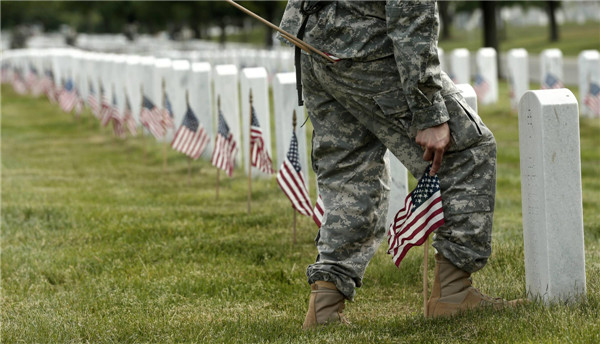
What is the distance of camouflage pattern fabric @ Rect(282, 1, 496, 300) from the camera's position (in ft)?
12.9

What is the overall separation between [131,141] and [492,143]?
10.7 meters

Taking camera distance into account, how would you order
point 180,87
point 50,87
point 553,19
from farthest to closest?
1. point 553,19
2. point 50,87
3. point 180,87

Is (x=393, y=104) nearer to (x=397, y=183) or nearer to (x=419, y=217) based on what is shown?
(x=419, y=217)

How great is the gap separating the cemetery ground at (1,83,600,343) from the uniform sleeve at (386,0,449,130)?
100cm

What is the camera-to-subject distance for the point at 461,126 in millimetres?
4062

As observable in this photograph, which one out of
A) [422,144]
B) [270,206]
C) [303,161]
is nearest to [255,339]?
[422,144]

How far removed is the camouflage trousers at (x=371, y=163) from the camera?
4.09m

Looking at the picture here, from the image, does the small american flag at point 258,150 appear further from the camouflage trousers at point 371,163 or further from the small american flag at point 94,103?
the small american flag at point 94,103

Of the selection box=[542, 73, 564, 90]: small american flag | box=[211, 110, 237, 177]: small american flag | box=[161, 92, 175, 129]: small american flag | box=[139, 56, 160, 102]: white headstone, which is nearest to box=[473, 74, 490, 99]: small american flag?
box=[542, 73, 564, 90]: small american flag

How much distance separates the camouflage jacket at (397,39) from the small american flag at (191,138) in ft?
17.7

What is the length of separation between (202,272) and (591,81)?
9.37m

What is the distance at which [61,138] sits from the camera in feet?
51.4

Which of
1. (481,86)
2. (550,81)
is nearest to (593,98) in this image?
(550,81)

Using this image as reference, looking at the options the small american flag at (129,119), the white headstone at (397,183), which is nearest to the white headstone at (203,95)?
the small american flag at (129,119)
